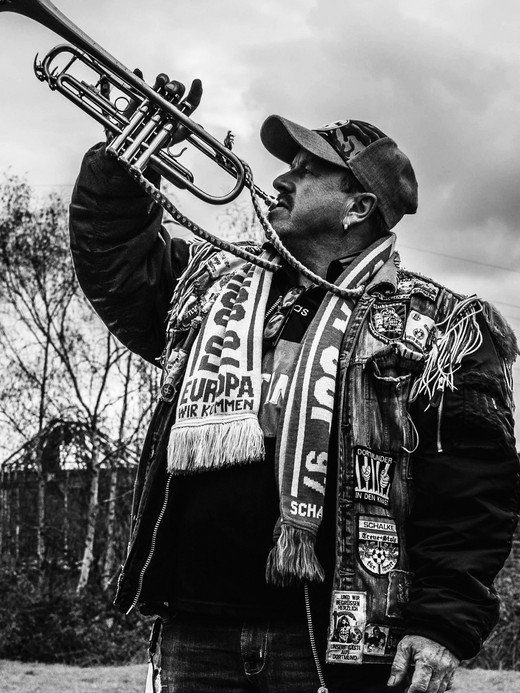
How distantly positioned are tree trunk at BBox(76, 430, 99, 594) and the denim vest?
10.5 m

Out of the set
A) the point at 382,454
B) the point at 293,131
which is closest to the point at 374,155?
the point at 293,131

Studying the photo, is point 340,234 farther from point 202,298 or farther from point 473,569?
point 473,569

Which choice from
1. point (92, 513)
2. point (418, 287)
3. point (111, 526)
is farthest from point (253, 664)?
point (111, 526)

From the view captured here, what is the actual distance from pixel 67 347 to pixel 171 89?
11736 millimetres

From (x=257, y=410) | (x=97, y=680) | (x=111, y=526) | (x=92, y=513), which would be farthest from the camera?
(x=111, y=526)

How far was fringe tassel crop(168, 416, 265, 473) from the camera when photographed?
245cm

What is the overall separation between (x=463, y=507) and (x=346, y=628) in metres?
0.44

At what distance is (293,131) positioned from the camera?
3008 mm

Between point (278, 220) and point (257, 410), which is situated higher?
point (278, 220)

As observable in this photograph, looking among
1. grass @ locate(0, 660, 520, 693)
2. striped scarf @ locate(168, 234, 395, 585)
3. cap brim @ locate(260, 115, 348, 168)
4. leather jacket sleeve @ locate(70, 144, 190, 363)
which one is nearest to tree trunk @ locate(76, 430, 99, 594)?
grass @ locate(0, 660, 520, 693)

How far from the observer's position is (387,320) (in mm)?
2650

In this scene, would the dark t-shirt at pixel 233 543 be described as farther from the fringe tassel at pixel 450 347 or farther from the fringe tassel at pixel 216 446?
the fringe tassel at pixel 450 347

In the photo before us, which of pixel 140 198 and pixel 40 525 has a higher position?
pixel 140 198

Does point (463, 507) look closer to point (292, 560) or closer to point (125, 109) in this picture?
point (292, 560)
